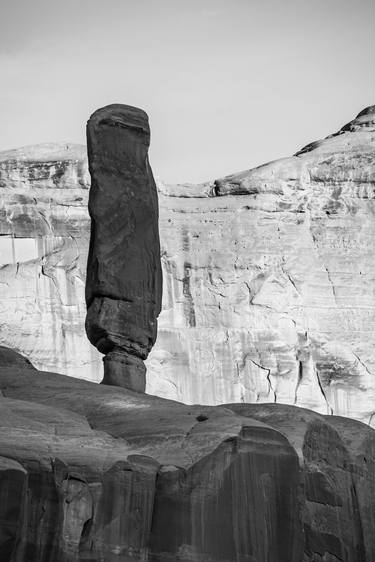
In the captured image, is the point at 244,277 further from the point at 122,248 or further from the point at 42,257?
the point at 122,248

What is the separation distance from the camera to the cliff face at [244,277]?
62719 mm

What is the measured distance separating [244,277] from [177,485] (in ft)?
143

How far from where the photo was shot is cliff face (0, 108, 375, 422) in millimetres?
62719

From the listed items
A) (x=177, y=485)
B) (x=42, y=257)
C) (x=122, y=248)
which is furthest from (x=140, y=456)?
(x=42, y=257)

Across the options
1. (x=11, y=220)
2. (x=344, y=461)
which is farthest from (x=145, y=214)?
(x=11, y=220)

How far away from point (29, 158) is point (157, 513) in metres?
42.8

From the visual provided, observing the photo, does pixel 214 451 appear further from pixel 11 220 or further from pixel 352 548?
pixel 11 220

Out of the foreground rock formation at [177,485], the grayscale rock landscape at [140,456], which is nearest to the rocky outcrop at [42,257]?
the grayscale rock landscape at [140,456]

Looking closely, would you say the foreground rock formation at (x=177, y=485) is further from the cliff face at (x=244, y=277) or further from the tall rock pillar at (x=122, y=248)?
the cliff face at (x=244, y=277)

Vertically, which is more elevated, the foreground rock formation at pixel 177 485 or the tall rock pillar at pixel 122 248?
the tall rock pillar at pixel 122 248

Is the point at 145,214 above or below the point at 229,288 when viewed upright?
above

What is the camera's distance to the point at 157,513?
21234mm

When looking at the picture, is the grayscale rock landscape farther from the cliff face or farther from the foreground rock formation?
the cliff face

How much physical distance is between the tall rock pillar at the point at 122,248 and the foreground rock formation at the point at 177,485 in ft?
9.96
